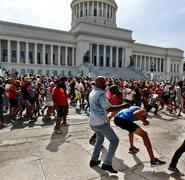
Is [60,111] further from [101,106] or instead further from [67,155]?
[101,106]

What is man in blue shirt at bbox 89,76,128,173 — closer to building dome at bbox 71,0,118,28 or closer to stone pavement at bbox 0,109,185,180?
stone pavement at bbox 0,109,185,180

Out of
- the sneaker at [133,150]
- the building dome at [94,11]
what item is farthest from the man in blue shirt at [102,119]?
the building dome at [94,11]

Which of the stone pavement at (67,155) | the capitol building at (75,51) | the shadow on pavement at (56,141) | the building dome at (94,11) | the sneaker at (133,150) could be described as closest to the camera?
the stone pavement at (67,155)

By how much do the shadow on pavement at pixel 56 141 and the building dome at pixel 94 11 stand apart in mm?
74915

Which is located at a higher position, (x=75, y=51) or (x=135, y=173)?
(x=75, y=51)

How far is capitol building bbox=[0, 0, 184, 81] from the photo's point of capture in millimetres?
54344

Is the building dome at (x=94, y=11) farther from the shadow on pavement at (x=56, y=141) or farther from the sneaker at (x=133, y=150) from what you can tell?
the sneaker at (x=133, y=150)

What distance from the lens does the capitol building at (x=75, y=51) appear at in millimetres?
54344

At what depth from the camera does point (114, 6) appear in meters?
84.4

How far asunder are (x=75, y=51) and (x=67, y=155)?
5757cm

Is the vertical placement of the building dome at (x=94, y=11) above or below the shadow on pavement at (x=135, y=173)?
above

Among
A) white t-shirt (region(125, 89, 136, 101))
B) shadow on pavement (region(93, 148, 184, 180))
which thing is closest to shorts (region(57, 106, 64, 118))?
shadow on pavement (region(93, 148, 184, 180))

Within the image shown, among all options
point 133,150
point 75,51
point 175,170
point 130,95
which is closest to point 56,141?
point 133,150

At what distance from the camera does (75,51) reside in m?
62.1
